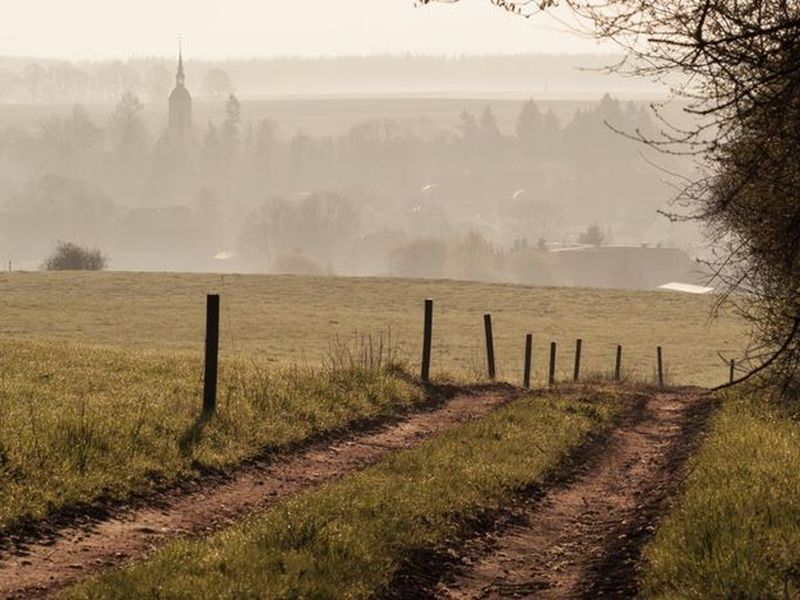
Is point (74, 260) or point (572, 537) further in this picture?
point (74, 260)

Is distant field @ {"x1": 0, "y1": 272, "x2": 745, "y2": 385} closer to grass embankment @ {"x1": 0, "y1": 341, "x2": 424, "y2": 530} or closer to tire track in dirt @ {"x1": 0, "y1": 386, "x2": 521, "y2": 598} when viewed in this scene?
grass embankment @ {"x1": 0, "y1": 341, "x2": 424, "y2": 530}

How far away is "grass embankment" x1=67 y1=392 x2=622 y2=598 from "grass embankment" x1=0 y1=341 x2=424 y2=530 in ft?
6.68

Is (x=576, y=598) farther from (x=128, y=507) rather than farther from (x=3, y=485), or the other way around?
(x=3, y=485)

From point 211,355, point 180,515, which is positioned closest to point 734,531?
point 180,515

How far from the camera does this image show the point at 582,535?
1350 cm

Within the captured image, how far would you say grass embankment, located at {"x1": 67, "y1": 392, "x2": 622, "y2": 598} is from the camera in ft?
32.3

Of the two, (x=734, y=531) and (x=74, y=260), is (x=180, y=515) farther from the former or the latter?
(x=74, y=260)

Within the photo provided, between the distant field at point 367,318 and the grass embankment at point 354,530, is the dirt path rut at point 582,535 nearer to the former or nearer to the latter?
the grass embankment at point 354,530

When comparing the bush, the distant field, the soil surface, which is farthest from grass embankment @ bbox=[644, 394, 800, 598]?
the bush

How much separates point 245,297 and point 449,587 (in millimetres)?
79741

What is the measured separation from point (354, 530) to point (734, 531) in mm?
3727

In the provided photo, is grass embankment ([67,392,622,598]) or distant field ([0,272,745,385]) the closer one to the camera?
grass embankment ([67,392,622,598])

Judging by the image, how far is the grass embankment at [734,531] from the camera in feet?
32.3

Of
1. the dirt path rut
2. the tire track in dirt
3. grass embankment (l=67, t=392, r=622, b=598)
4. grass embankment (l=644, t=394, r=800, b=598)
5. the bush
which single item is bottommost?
the dirt path rut
